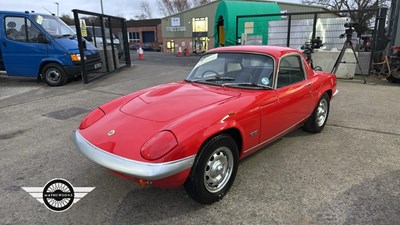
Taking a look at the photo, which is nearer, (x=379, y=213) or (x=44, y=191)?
(x=379, y=213)

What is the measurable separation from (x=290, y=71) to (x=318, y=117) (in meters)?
1.14

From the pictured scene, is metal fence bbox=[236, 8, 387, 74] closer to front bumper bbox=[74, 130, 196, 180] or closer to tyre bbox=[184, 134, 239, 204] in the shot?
tyre bbox=[184, 134, 239, 204]

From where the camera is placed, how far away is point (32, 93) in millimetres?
8289

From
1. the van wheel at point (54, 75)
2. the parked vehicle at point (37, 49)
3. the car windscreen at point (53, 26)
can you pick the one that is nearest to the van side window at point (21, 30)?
the parked vehicle at point (37, 49)

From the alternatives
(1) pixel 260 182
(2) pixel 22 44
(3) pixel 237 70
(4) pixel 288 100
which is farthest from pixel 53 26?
(1) pixel 260 182

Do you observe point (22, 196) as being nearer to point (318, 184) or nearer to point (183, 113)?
point (183, 113)

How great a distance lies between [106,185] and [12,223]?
0.88 meters

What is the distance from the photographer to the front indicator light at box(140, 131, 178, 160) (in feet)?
7.54

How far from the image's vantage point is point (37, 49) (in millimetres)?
8914

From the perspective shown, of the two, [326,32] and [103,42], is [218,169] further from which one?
[326,32]

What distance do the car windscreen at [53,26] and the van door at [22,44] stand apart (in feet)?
0.75

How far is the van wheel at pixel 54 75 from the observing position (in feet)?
29.9

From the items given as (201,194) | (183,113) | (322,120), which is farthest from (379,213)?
(322,120)

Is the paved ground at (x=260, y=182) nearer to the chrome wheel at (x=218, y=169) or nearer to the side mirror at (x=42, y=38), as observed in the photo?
the chrome wheel at (x=218, y=169)
